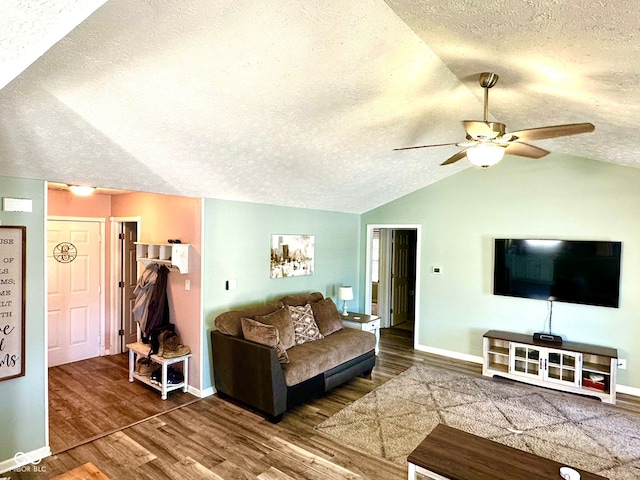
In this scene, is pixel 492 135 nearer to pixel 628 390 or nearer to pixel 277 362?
pixel 277 362

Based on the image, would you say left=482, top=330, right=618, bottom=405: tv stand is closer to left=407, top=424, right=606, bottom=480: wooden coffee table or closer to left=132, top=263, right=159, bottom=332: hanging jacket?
left=407, top=424, right=606, bottom=480: wooden coffee table

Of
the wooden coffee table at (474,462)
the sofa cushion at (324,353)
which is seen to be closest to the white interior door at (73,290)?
the sofa cushion at (324,353)

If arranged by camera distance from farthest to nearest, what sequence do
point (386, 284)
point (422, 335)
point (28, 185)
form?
1. point (386, 284)
2. point (422, 335)
3. point (28, 185)

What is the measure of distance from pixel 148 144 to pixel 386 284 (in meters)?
5.51

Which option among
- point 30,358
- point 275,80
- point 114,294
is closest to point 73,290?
point 114,294

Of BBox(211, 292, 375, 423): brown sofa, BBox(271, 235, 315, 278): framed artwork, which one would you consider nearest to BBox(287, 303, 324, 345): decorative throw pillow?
BBox(211, 292, 375, 423): brown sofa

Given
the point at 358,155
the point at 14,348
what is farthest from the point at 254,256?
the point at 14,348

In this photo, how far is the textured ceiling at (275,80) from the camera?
5.70 feet

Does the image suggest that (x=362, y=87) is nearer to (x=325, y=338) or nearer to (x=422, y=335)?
(x=325, y=338)

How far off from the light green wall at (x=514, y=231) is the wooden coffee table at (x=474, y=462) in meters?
3.00

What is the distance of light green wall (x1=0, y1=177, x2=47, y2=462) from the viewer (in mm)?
2879

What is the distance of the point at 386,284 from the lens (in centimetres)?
746

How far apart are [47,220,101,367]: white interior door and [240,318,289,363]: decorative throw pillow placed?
2825 mm

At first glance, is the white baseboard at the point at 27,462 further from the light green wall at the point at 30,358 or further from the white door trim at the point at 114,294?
the white door trim at the point at 114,294
